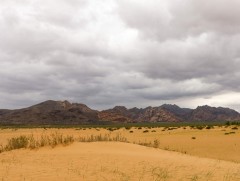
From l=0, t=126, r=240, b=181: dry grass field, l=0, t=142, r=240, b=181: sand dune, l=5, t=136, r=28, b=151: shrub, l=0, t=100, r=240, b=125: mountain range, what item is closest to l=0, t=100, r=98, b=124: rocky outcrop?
l=0, t=100, r=240, b=125: mountain range

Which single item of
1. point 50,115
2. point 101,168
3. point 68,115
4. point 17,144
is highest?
point 68,115

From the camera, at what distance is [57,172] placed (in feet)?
35.4

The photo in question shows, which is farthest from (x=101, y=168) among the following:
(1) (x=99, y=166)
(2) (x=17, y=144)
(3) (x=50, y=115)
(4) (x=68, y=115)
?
(4) (x=68, y=115)

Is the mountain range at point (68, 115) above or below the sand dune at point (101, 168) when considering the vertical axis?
above

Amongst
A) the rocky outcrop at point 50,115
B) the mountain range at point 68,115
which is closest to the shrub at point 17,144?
the mountain range at point 68,115

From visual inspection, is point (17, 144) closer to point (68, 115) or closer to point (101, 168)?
point (101, 168)

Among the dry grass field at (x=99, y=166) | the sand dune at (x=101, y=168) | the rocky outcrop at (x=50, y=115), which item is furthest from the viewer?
the rocky outcrop at (x=50, y=115)

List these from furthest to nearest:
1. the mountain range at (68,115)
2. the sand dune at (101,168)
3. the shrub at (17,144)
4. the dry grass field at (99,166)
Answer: the mountain range at (68,115) → the shrub at (17,144) → the dry grass field at (99,166) → the sand dune at (101,168)

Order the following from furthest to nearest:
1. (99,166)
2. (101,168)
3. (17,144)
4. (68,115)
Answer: (68,115), (17,144), (99,166), (101,168)

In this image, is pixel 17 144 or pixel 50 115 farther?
pixel 50 115

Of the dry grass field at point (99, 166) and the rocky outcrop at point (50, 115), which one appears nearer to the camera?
the dry grass field at point (99, 166)

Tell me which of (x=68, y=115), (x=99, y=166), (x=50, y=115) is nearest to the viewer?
(x=99, y=166)

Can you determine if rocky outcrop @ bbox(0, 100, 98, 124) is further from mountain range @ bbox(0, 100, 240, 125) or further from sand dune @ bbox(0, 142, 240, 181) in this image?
sand dune @ bbox(0, 142, 240, 181)

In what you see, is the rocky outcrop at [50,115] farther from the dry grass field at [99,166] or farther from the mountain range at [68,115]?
the dry grass field at [99,166]
